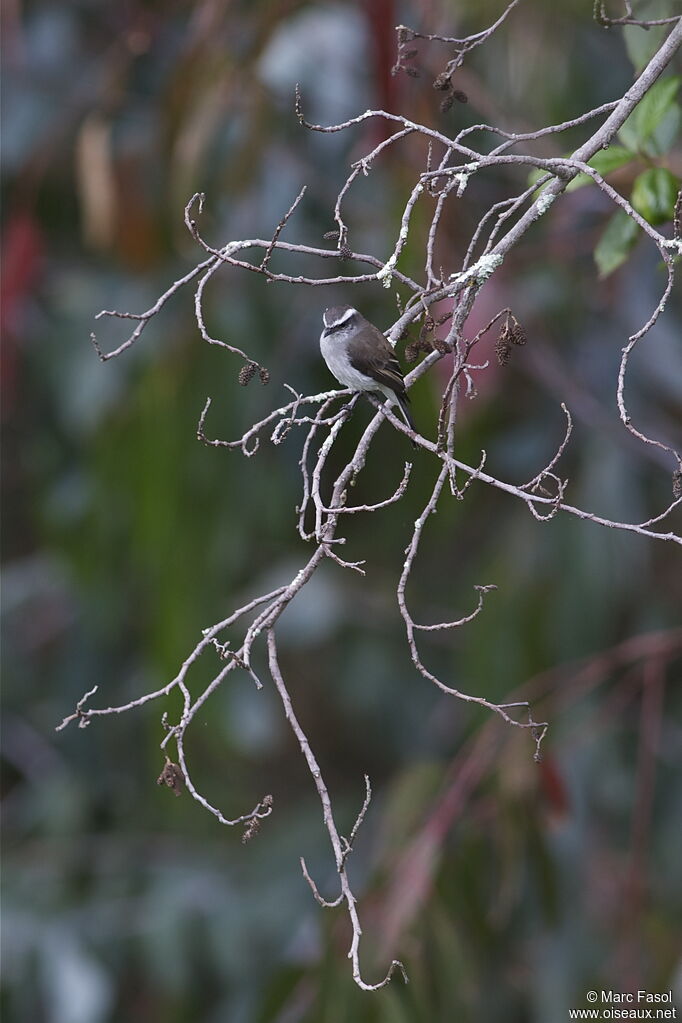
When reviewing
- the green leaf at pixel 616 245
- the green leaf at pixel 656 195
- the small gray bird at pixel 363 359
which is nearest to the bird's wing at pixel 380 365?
the small gray bird at pixel 363 359

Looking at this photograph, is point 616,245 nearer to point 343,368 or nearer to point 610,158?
point 610,158

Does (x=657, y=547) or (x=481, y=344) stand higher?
(x=481, y=344)

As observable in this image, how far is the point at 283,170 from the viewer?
5570mm

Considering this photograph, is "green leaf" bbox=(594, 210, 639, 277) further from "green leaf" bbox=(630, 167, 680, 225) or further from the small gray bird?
the small gray bird

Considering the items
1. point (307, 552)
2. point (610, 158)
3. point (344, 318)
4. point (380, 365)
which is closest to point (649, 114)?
point (610, 158)

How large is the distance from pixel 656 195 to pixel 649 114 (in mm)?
171

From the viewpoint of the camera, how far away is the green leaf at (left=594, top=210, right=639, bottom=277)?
2682 millimetres

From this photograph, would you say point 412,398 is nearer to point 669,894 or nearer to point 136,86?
point 669,894

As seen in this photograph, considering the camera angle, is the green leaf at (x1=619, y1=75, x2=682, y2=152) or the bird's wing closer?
the green leaf at (x1=619, y1=75, x2=682, y2=152)

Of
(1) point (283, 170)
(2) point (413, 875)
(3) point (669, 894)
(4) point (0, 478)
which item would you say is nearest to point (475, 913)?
(2) point (413, 875)

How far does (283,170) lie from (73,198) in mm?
1957

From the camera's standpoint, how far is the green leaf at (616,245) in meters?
2.68

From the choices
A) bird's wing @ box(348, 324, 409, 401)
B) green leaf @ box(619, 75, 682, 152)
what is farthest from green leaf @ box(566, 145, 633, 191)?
bird's wing @ box(348, 324, 409, 401)

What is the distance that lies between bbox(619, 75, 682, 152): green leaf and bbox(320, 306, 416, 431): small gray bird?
0.62 metres
